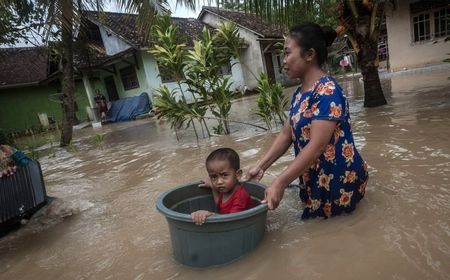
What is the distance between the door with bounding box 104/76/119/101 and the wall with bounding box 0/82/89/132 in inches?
55.6

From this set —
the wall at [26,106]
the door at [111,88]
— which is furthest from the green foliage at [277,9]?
the wall at [26,106]

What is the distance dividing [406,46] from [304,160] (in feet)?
45.9

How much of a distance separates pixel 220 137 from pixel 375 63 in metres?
3.33

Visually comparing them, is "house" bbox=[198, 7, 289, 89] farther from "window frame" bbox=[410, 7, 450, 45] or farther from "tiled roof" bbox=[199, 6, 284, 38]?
"window frame" bbox=[410, 7, 450, 45]

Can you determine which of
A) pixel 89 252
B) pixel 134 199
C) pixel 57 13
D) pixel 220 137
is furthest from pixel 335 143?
pixel 57 13

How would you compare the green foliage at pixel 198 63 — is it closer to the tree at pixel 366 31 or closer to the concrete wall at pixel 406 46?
the tree at pixel 366 31

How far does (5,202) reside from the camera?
3139 mm

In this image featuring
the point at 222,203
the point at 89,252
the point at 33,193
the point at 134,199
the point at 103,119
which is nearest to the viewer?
the point at 222,203

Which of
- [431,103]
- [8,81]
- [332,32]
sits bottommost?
[431,103]

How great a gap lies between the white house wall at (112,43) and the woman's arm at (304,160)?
52.1 ft

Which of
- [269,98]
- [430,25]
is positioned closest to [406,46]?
[430,25]

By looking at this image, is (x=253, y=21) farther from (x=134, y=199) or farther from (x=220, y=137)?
(x=134, y=199)

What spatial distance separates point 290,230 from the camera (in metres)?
2.69

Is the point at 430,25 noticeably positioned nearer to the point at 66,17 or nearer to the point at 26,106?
the point at 66,17
